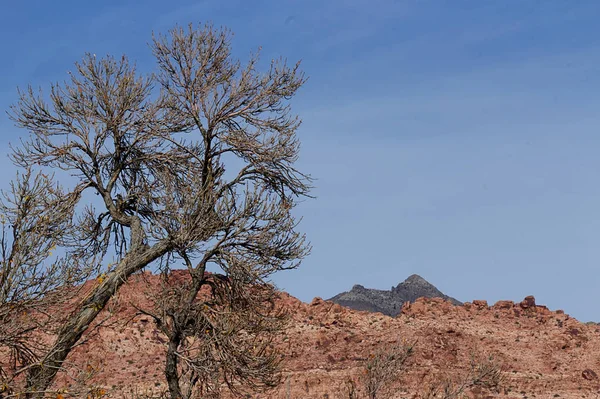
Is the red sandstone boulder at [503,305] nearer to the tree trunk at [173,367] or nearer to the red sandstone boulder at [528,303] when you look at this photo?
the red sandstone boulder at [528,303]

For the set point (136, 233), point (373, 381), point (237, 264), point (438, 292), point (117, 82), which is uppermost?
point (438, 292)

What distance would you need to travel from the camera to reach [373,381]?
24.8 m

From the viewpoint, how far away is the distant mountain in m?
71.1

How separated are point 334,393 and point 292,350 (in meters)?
5.80

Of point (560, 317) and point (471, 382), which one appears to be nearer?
point (471, 382)

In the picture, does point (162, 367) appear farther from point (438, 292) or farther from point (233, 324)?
point (438, 292)

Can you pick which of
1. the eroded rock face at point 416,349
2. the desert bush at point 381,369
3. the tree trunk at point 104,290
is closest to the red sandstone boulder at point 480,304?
the eroded rock face at point 416,349

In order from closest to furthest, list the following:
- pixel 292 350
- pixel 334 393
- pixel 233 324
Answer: pixel 233 324 → pixel 334 393 → pixel 292 350

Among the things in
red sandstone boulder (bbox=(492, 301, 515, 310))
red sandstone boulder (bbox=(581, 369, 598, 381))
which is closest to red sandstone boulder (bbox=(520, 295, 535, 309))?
red sandstone boulder (bbox=(492, 301, 515, 310))

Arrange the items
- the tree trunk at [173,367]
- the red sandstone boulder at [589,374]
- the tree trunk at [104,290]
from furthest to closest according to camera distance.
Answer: the red sandstone boulder at [589,374] → the tree trunk at [104,290] → the tree trunk at [173,367]

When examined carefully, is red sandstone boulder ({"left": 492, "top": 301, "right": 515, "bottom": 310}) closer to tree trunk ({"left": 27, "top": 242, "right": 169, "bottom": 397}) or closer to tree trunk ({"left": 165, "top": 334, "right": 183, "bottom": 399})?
tree trunk ({"left": 27, "top": 242, "right": 169, "bottom": 397})

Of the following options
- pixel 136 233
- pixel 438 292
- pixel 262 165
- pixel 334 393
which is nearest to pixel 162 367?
pixel 334 393

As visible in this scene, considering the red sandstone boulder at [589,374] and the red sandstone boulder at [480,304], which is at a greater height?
the red sandstone boulder at [480,304]

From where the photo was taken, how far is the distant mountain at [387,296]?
71.1m
